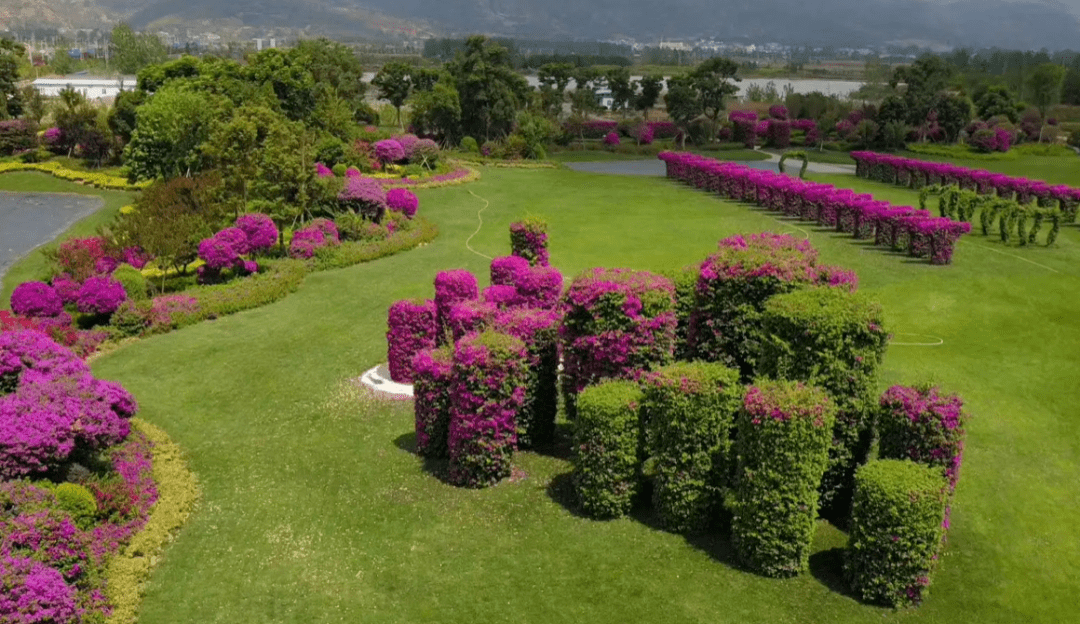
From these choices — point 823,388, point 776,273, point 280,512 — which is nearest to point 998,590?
point 823,388

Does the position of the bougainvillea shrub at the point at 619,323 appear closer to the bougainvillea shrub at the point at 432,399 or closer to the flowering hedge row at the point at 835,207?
the bougainvillea shrub at the point at 432,399

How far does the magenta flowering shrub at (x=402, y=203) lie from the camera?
37719 mm

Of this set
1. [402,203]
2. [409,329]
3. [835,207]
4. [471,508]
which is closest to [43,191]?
[402,203]

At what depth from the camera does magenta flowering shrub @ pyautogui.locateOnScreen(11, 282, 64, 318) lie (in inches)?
908

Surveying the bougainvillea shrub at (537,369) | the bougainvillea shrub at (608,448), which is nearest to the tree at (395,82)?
the bougainvillea shrub at (537,369)

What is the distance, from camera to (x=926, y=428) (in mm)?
12500

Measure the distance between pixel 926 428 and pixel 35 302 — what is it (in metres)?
21.5

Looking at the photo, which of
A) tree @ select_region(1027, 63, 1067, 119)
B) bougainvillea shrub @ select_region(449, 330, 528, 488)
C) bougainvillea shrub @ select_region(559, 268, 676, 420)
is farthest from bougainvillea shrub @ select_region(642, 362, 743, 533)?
tree @ select_region(1027, 63, 1067, 119)

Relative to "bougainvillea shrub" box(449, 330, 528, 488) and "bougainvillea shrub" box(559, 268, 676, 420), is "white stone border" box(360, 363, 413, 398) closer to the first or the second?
"bougainvillea shrub" box(449, 330, 528, 488)

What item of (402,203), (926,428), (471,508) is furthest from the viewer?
(402,203)

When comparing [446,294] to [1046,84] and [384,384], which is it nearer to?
[384,384]

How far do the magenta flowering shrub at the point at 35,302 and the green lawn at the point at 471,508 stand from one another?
2.48 m

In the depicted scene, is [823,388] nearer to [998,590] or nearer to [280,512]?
[998,590]

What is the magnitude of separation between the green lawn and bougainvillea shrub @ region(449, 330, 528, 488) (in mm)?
465
